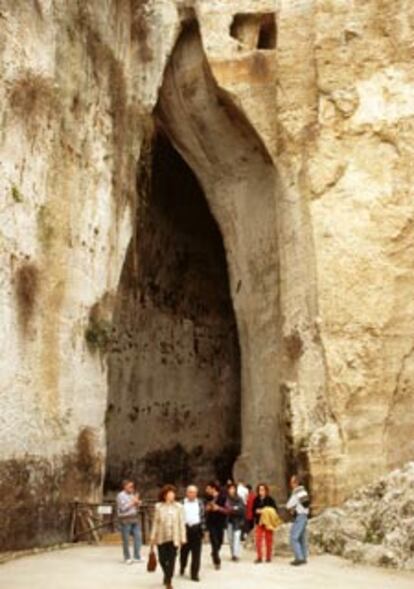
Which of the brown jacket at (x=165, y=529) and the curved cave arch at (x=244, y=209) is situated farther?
the curved cave arch at (x=244, y=209)

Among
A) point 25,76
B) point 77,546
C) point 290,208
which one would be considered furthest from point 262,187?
point 77,546

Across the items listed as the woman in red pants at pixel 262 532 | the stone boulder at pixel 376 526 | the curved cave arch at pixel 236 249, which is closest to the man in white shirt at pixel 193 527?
the woman in red pants at pixel 262 532

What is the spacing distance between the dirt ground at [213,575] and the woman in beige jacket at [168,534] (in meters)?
0.43

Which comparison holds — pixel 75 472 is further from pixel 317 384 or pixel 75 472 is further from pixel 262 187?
pixel 262 187

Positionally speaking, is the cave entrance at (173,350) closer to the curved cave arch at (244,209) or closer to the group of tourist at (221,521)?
the curved cave arch at (244,209)

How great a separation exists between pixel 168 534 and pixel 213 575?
1.55 meters

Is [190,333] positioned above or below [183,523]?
above

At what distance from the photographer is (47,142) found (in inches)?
602

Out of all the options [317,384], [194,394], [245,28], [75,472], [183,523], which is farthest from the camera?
[194,394]

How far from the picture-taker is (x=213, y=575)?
984 centimetres

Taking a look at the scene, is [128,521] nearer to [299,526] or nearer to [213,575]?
[213,575]

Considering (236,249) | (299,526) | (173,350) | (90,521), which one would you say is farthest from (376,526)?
(173,350)

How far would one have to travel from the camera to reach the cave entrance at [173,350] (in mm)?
21891

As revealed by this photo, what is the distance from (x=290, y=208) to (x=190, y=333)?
6796 mm
